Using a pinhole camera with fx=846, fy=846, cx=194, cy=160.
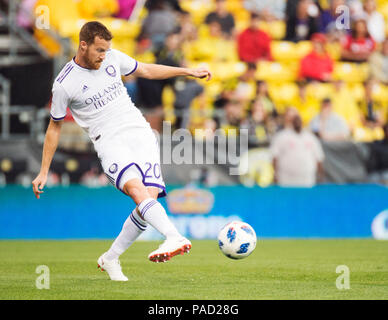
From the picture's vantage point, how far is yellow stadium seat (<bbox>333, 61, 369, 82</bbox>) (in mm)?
20297

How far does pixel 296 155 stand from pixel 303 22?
18.1 ft

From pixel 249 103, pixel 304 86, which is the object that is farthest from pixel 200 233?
pixel 304 86

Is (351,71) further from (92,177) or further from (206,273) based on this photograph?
(206,273)

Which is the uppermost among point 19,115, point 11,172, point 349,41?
point 349,41

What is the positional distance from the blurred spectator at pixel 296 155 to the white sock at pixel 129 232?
25.9ft

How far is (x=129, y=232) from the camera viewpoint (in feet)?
26.6

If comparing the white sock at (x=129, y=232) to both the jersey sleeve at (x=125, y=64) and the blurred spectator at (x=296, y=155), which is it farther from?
the blurred spectator at (x=296, y=155)

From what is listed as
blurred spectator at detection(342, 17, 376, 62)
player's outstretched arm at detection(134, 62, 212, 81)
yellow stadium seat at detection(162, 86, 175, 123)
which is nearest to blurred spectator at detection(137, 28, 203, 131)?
yellow stadium seat at detection(162, 86, 175, 123)

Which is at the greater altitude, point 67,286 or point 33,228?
point 33,228

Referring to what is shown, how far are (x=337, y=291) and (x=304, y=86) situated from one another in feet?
40.3

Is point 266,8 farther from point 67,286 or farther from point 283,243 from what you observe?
point 67,286

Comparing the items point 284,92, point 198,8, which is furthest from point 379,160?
point 198,8

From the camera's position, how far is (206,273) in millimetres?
8805

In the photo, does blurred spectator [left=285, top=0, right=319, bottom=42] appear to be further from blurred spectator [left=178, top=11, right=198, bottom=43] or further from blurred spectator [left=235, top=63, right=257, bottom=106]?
blurred spectator [left=178, top=11, right=198, bottom=43]
